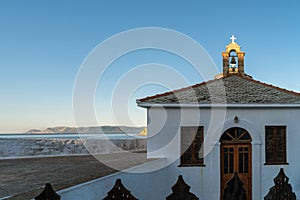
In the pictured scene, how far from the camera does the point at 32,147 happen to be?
17578 millimetres

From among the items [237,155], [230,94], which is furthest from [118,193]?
[230,94]

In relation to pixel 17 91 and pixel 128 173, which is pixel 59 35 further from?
pixel 128 173

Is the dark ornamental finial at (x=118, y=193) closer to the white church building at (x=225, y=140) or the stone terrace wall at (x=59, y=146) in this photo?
the white church building at (x=225, y=140)

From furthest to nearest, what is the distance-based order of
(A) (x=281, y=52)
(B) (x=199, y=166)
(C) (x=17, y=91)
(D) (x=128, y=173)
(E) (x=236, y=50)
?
(C) (x=17, y=91) → (A) (x=281, y=52) → (E) (x=236, y=50) → (B) (x=199, y=166) → (D) (x=128, y=173)

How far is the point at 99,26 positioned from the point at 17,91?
789 cm

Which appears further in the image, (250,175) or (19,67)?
(19,67)

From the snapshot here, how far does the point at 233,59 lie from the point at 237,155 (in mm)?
5220

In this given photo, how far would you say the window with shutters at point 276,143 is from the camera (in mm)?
9422

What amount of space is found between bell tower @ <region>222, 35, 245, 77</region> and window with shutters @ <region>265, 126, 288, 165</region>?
3667 millimetres

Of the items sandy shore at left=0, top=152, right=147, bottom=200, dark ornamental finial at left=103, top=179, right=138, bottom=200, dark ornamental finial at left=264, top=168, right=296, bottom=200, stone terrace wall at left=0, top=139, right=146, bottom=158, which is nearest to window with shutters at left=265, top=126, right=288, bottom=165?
sandy shore at left=0, top=152, right=147, bottom=200

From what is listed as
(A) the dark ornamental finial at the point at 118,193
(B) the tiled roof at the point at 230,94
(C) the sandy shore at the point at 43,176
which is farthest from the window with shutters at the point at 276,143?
(A) the dark ornamental finial at the point at 118,193

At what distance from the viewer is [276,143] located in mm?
9461

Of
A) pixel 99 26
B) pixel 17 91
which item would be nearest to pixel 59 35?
pixel 99 26

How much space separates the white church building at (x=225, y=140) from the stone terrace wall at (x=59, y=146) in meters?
10.9
